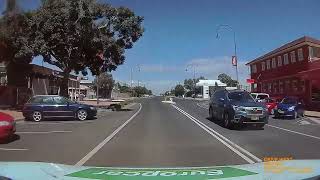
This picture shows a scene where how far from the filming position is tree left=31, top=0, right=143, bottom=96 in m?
36.7

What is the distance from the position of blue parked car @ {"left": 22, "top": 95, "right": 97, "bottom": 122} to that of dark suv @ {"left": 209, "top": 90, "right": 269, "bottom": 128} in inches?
342

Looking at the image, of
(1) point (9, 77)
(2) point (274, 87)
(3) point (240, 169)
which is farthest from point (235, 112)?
(2) point (274, 87)

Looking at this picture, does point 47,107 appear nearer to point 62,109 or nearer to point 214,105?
point 62,109

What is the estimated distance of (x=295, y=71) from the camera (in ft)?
171

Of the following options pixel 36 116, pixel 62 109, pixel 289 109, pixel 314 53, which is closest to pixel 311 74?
pixel 314 53

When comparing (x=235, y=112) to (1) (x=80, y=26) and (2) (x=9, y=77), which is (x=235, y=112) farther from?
(2) (x=9, y=77)

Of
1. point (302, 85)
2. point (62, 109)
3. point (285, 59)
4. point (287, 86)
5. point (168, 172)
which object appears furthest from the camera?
point (285, 59)

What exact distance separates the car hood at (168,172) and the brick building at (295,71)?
39.3 meters

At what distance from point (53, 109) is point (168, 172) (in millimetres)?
25227

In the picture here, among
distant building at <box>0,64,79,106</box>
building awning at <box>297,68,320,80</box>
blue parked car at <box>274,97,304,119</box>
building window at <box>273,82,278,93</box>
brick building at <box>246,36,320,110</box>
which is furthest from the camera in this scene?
building window at <box>273,82,278,93</box>

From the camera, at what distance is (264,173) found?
429 cm

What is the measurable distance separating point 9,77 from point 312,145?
3398cm

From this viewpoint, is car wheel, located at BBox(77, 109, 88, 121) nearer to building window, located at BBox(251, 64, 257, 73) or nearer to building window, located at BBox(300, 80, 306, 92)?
building window, located at BBox(300, 80, 306, 92)

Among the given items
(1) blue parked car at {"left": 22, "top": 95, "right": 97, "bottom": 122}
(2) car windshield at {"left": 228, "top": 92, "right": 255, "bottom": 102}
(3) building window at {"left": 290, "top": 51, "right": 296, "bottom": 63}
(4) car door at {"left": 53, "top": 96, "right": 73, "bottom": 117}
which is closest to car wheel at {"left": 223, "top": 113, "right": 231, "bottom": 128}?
(2) car windshield at {"left": 228, "top": 92, "right": 255, "bottom": 102}
